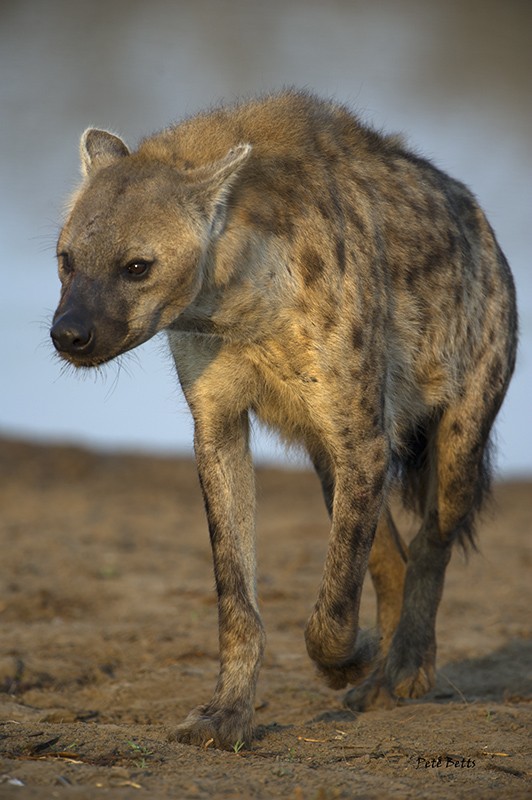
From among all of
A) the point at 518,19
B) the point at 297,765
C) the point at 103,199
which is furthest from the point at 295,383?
the point at 518,19

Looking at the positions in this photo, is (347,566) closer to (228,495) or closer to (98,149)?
(228,495)

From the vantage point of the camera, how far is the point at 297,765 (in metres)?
2.98

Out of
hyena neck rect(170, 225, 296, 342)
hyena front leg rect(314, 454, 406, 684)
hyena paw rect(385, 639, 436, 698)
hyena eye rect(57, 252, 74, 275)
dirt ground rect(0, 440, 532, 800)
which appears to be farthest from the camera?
hyena front leg rect(314, 454, 406, 684)

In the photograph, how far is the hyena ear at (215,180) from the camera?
3.36 meters

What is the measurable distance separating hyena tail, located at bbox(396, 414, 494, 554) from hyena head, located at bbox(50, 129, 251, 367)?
1345mm

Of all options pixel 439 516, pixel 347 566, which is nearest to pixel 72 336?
pixel 347 566

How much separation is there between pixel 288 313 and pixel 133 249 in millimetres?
545

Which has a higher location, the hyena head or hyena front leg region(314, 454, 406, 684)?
the hyena head

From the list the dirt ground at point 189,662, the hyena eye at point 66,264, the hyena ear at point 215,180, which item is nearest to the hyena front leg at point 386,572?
the dirt ground at point 189,662

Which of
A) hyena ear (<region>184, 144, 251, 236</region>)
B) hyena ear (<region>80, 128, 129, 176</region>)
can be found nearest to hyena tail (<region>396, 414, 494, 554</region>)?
hyena ear (<region>184, 144, 251, 236</region>)

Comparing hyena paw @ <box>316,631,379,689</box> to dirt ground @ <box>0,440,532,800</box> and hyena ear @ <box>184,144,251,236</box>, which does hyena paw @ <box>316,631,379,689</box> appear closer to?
dirt ground @ <box>0,440,532,800</box>

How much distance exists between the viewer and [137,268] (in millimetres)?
3205

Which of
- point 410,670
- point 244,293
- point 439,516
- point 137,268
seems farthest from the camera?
point 439,516

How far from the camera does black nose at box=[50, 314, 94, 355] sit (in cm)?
310
